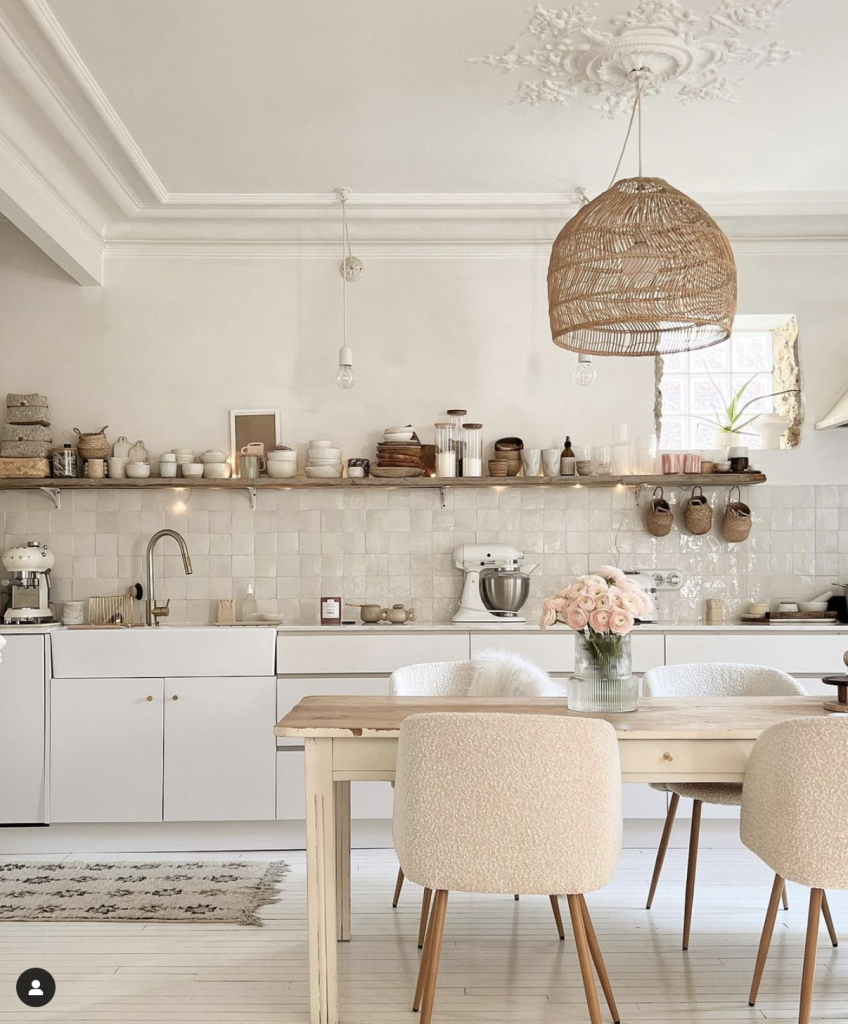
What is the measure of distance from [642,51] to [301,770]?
3109 millimetres

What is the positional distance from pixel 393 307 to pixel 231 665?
1949 mm

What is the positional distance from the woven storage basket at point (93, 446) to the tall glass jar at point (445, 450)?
1.62m

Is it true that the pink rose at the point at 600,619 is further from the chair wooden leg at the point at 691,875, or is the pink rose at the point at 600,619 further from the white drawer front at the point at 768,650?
the white drawer front at the point at 768,650

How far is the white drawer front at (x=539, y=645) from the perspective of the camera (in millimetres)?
4395

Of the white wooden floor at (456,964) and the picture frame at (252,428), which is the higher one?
the picture frame at (252,428)

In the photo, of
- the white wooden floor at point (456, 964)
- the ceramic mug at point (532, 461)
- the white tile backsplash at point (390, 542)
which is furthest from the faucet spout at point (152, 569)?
the ceramic mug at point (532, 461)

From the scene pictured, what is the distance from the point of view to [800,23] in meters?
3.11

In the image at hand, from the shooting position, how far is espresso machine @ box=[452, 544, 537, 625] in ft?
15.4

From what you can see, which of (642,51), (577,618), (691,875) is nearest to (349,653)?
(691,875)

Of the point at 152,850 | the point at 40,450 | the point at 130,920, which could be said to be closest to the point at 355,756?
the point at 130,920

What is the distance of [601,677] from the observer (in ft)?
9.11

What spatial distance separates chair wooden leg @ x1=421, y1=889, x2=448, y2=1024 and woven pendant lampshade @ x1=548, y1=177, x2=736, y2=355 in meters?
1.63

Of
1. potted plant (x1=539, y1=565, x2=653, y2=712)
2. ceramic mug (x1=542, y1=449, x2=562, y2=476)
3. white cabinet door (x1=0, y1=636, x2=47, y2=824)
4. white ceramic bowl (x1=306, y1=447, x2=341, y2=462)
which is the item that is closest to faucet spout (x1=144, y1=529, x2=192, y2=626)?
white cabinet door (x1=0, y1=636, x2=47, y2=824)

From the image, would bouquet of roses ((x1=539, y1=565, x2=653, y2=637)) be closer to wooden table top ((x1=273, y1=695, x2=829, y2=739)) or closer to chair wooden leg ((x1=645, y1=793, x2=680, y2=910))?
wooden table top ((x1=273, y1=695, x2=829, y2=739))
